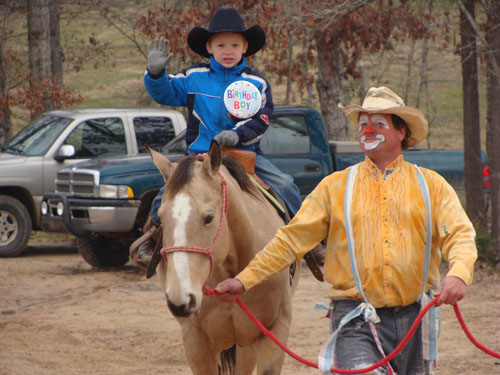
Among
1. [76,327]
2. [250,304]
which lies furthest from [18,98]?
[250,304]

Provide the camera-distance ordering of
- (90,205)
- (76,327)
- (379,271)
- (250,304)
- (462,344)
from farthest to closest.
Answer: (90,205), (76,327), (462,344), (250,304), (379,271)

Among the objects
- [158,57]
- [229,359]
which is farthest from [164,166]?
[229,359]

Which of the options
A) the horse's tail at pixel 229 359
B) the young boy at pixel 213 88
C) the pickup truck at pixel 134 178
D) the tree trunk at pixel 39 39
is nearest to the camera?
the young boy at pixel 213 88

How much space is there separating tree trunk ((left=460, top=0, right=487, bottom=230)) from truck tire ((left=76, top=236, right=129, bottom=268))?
520cm

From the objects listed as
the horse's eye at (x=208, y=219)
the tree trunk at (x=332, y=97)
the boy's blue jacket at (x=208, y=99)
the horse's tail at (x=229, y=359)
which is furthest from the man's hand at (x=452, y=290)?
the tree trunk at (x=332, y=97)

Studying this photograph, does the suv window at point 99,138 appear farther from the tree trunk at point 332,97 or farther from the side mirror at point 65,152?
the tree trunk at point 332,97

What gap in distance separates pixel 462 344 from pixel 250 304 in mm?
3516

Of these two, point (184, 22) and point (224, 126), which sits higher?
point (184, 22)

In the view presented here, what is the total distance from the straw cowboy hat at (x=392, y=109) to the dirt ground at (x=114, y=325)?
324cm

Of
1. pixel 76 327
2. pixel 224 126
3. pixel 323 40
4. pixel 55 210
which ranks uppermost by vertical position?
pixel 323 40

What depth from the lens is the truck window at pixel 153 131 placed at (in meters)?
12.3

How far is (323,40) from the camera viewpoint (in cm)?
1405

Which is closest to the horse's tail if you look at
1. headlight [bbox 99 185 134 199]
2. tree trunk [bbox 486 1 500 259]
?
headlight [bbox 99 185 134 199]

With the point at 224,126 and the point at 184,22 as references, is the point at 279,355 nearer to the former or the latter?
the point at 224,126
